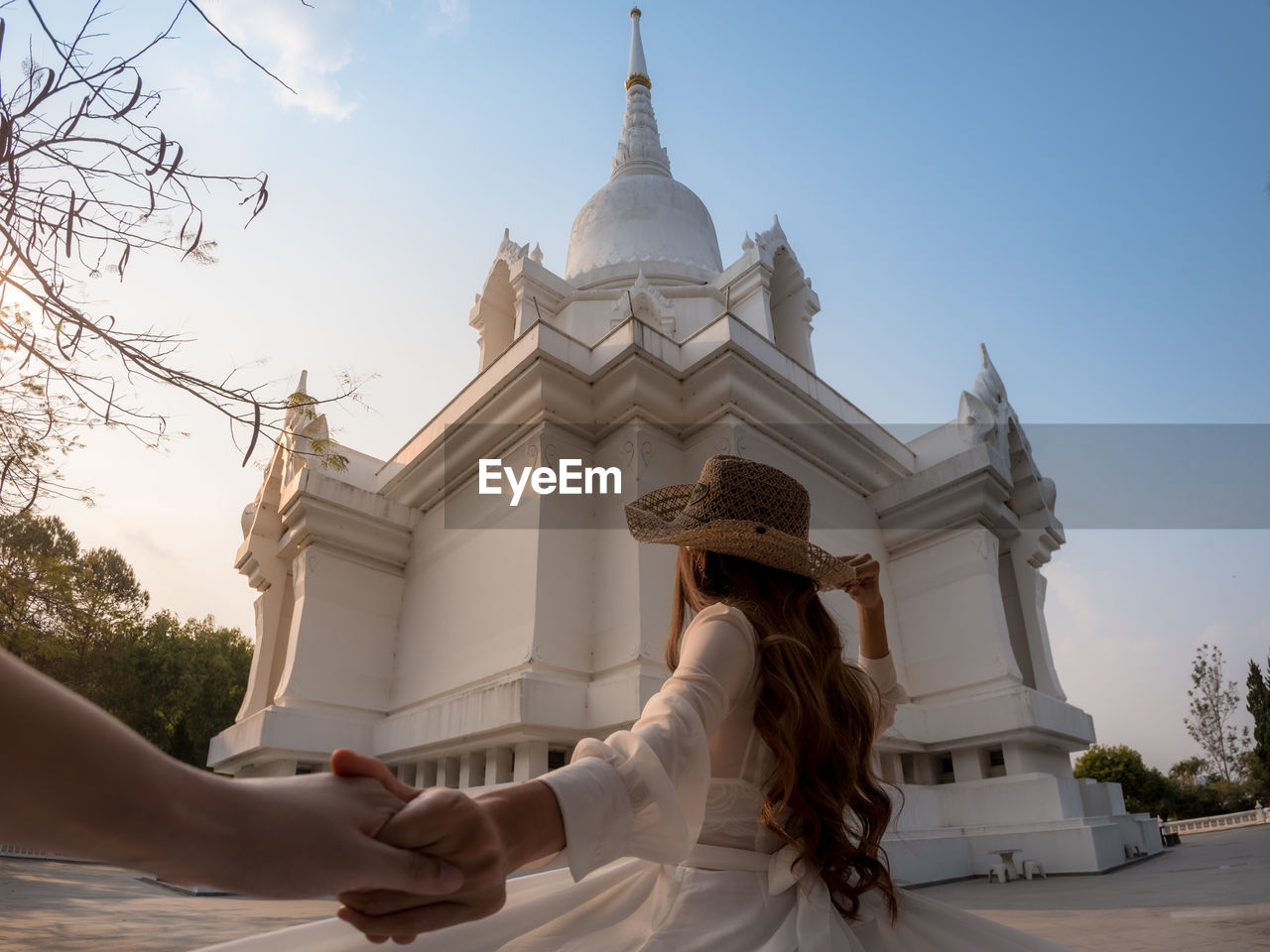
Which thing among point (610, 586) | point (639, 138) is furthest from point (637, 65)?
point (610, 586)

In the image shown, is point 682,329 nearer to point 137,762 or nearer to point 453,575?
point 453,575

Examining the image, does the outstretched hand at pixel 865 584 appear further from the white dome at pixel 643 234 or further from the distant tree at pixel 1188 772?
the distant tree at pixel 1188 772

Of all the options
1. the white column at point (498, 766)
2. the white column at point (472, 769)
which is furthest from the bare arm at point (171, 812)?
the white column at point (472, 769)

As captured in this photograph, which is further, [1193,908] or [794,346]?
[794,346]

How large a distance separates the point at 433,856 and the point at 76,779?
41 cm

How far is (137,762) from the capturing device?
0.78 meters

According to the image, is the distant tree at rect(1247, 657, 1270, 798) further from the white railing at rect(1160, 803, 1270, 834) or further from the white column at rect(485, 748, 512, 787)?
the white column at rect(485, 748, 512, 787)

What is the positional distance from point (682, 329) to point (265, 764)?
7.40 metres

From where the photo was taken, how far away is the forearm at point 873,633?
88.8 inches

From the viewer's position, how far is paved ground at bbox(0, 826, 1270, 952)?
3.52 m

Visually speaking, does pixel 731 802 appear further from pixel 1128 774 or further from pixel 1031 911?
pixel 1128 774

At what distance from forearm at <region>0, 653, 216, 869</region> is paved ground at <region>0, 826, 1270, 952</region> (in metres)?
3.59

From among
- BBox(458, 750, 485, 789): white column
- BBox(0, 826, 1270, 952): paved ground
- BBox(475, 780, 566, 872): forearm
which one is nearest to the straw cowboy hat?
BBox(475, 780, 566, 872): forearm

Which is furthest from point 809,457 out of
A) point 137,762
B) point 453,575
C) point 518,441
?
point 137,762
